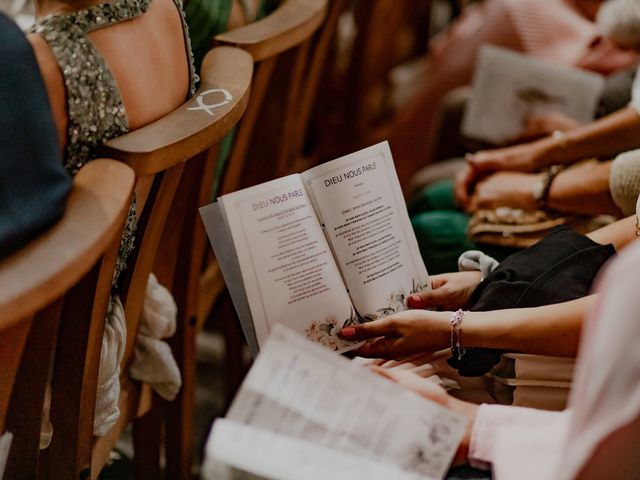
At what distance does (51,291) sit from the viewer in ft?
2.59

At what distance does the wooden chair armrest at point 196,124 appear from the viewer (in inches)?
37.5

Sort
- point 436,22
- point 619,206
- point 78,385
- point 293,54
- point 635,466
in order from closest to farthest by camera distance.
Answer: point 635,466 → point 78,385 → point 619,206 → point 293,54 → point 436,22

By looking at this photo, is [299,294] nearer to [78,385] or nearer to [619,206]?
[78,385]

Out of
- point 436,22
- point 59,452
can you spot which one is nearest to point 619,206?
point 59,452

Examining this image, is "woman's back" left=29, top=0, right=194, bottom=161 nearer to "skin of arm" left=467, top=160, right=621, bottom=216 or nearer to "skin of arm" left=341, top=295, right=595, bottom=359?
"skin of arm" left=341, top=295, right=595, bottom=359

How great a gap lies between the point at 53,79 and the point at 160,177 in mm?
203

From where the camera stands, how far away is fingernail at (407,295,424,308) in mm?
1155

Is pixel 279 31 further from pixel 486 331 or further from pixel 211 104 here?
pixel 486 331

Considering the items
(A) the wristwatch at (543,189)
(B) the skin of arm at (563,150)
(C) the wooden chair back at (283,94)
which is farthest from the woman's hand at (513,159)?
(C) the wooden chair back at (283,94)

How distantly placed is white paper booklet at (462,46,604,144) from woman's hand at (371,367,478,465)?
1084 mm

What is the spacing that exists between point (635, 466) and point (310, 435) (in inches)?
11.4

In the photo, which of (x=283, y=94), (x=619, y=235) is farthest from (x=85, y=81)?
(x=283, y=94)

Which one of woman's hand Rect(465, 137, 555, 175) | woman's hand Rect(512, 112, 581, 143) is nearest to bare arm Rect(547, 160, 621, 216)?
woman's hand Rect(465, 137, 555, 175)

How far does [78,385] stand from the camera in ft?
3.53
